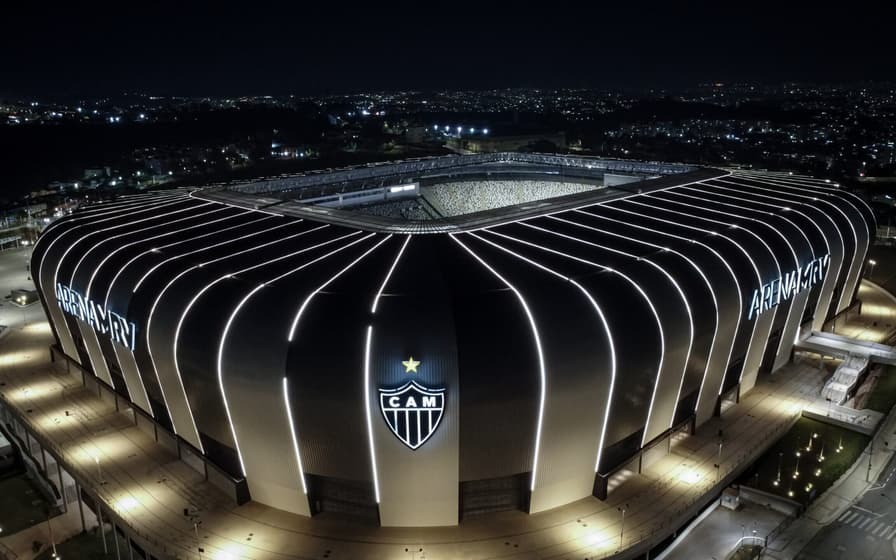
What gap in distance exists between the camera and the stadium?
77.5ft

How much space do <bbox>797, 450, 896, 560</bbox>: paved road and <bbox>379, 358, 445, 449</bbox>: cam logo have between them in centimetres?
1597

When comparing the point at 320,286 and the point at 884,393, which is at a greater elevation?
the point at 320,286

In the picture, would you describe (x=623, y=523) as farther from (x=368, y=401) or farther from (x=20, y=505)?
(x=20, y=505)

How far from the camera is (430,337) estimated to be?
2333 centimetres

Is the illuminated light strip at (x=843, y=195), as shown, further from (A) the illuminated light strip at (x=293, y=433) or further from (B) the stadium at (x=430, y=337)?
(A) the illuminated light strip at (x=293, y=433)

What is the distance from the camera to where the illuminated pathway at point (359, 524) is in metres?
23.9

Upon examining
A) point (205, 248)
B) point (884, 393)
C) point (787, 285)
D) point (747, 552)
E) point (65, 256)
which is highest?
point (205, 248)

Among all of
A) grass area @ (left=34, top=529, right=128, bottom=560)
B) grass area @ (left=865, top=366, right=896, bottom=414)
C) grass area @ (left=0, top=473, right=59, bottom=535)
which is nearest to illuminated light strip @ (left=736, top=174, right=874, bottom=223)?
grass area @ (left=865, top=366, right=896, bottom=414)

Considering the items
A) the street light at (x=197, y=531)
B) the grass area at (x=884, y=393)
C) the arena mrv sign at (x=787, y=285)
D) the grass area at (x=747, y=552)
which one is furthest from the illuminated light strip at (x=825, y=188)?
the street light at (x=197, y=531)

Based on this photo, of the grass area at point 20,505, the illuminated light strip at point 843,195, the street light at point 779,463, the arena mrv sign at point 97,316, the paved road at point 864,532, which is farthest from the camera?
the illuminated light strip at point 843,195

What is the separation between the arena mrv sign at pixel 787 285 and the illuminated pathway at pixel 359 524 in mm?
5895

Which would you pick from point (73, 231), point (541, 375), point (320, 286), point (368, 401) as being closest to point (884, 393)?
point (541, 375)

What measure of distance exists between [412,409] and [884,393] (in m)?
31.9

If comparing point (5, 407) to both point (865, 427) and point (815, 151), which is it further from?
point (815, 151)
